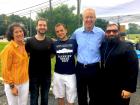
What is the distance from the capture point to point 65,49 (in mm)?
5863

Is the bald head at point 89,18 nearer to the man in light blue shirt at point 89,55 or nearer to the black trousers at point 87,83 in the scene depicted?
the man in light blue shirt at point 89,55

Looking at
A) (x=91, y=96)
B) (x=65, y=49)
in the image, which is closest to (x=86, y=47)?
(x=65, y=49)

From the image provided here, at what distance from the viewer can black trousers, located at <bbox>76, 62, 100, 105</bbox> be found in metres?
5.65

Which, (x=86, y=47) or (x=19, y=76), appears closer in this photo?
(x=19, y=76)

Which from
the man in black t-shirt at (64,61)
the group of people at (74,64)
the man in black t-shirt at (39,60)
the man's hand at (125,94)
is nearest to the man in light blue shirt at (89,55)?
the group of people at (74,64)

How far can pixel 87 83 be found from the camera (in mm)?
5816

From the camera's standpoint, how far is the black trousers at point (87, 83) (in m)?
5.65

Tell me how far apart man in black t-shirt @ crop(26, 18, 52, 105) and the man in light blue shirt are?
58cm

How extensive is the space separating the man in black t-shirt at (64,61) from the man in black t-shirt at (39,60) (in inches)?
6.8

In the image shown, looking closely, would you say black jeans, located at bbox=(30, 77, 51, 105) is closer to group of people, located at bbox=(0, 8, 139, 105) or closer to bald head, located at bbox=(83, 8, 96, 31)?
group of people, located at bbox=(0, 8, 139, 105)

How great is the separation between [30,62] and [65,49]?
0.68m

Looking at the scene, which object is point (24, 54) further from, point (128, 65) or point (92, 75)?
point (128, 65)

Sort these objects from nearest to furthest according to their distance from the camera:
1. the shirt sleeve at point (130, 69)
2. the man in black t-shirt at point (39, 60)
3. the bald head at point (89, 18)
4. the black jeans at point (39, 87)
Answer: the shirt sleeve at point (130, 69) < the bald head at point (89, 18) < the man in black t-shirt at point (39, 60) < the black jeans at point (39, 87)

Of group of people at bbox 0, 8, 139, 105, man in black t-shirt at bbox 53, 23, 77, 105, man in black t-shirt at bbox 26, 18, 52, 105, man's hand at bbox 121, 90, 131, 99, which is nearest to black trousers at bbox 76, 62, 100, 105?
group of people at bbox 0, 8, 139, 105
